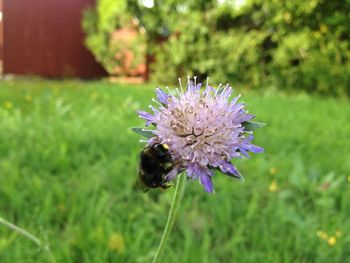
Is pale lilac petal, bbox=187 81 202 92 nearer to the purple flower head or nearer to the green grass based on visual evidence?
the purple flower head

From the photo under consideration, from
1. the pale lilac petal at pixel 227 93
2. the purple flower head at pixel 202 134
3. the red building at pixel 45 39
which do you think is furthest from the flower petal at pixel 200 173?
the red building at pixel 45 39

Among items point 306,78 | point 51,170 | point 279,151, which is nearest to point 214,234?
point 51,170

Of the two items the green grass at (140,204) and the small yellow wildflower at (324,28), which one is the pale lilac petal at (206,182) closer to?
the green grass at (140,204)

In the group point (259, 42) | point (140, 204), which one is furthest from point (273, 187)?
point (259, 42)

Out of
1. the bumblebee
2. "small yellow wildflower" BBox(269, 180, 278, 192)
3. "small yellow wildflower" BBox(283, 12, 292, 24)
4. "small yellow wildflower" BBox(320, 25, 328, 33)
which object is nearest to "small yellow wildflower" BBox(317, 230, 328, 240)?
"small yellow wildflower" BBox(269, 180, 278, 192)

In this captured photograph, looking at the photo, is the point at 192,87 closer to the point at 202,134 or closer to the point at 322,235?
the point at 202,134

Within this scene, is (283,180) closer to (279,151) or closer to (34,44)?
(279,151)
